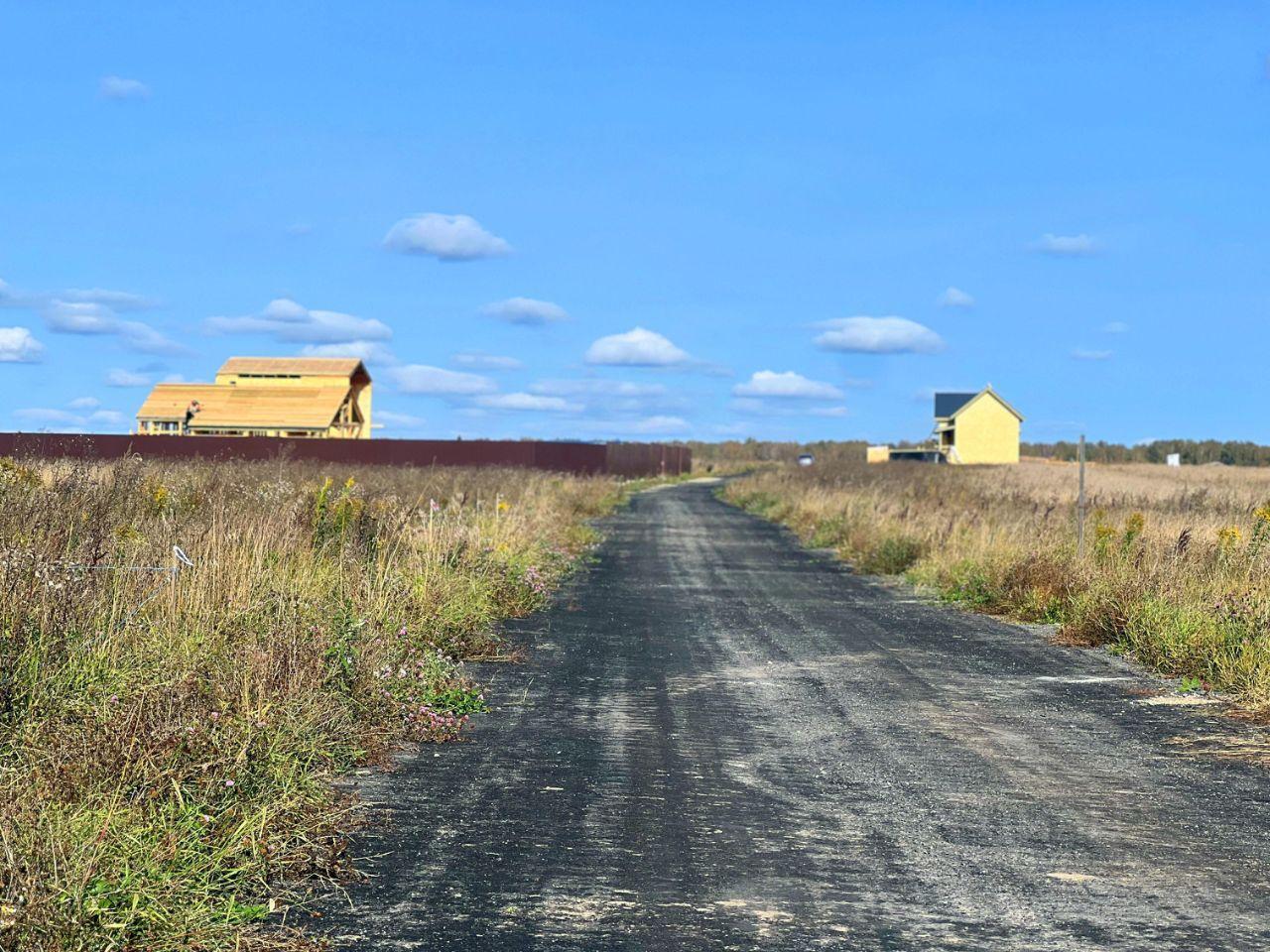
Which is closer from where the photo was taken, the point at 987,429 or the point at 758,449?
the point at 987,429

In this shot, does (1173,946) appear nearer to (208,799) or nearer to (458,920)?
(458,920)

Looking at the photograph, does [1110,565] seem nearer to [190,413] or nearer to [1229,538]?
[1229,538]

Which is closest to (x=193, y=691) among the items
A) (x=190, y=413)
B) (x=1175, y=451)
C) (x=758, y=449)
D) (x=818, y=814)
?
(x=818, y=814)

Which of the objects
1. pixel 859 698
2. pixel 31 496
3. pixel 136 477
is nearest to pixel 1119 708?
pixel 859 698

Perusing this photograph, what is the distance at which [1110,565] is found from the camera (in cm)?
1541

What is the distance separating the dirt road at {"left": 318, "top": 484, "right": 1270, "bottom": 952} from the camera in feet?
16.3

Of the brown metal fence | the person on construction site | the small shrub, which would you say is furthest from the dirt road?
the person on construction site

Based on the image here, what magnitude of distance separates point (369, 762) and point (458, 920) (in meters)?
2.90

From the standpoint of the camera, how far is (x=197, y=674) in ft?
23.4

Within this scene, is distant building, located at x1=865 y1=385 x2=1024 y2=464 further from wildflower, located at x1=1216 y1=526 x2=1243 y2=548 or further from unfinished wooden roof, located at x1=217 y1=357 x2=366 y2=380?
wildflower, located at x1=1216 y1=526 x2=1243 y2=548

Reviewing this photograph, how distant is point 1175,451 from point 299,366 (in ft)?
269

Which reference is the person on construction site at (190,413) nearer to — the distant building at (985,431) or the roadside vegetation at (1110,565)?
the roadside vegetation at (1110,565)

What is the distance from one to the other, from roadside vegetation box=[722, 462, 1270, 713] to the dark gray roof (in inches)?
2277

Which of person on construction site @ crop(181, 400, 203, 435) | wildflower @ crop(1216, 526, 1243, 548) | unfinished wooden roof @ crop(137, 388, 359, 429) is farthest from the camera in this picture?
unfinished wooden roof @ crop(137, 388, 359, 429)
